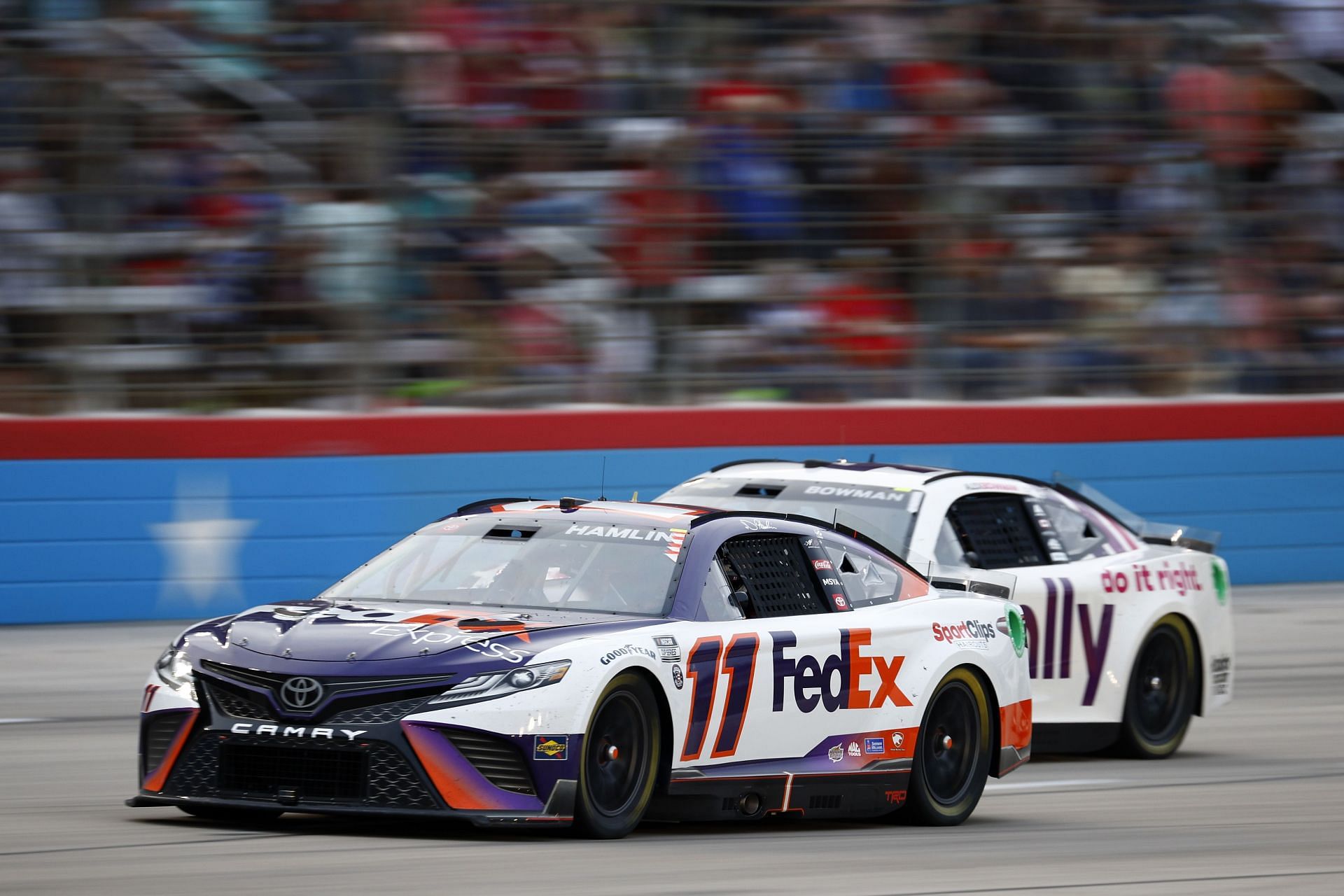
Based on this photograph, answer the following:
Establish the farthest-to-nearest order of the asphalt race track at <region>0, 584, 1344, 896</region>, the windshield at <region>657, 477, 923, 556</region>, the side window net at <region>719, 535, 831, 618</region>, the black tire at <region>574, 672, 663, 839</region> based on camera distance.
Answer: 1. the windshield at <region>657, 477, 923, 556</region>
2. the side window net at <region>719, 535, 831, 618</region>
3. the black tire at <region>574, 672, 663, 839</region>
4. the asphalt race track at <region>0, 584, 1344, 896</region>

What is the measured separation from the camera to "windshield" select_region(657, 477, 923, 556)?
9.50 m

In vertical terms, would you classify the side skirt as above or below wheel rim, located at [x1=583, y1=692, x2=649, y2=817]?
below

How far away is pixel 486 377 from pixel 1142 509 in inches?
229

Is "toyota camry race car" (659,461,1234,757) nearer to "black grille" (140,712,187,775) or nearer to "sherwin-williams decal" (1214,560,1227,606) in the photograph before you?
"sherwin-williams decal" (1214,560,1227,606)

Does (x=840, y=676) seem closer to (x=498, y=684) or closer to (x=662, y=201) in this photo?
(x=498, y=684)

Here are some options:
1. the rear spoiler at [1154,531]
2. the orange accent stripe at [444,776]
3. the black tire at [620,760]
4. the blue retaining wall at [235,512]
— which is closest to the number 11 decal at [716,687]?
the black tire at [620,760]

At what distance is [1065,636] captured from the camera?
9570mm

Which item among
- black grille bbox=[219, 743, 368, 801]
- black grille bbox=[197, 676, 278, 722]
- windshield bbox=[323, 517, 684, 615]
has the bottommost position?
black grille bbox=[219, 743, 368, 801]

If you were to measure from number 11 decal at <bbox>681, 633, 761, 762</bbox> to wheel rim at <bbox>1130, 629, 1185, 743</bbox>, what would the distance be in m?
3.87

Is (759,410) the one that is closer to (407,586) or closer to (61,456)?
(61,456)

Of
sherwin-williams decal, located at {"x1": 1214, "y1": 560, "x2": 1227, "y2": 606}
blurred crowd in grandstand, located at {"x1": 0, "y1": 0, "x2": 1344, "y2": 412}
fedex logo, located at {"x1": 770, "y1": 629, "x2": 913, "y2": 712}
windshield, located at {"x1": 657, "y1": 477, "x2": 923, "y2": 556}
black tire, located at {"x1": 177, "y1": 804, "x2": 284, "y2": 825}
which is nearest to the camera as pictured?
black tire, located at {"x1": 177, "y1": 804, "x2": 284, "y2": 825}

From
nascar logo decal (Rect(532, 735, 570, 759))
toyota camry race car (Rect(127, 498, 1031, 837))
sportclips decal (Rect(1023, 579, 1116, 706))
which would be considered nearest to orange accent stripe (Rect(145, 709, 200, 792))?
toyota camry race car (Rect(127, 498, 1031, 837))

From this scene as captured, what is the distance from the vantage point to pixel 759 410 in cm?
1519

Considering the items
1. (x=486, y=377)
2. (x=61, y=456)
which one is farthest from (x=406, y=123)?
(x=61, y=456)
